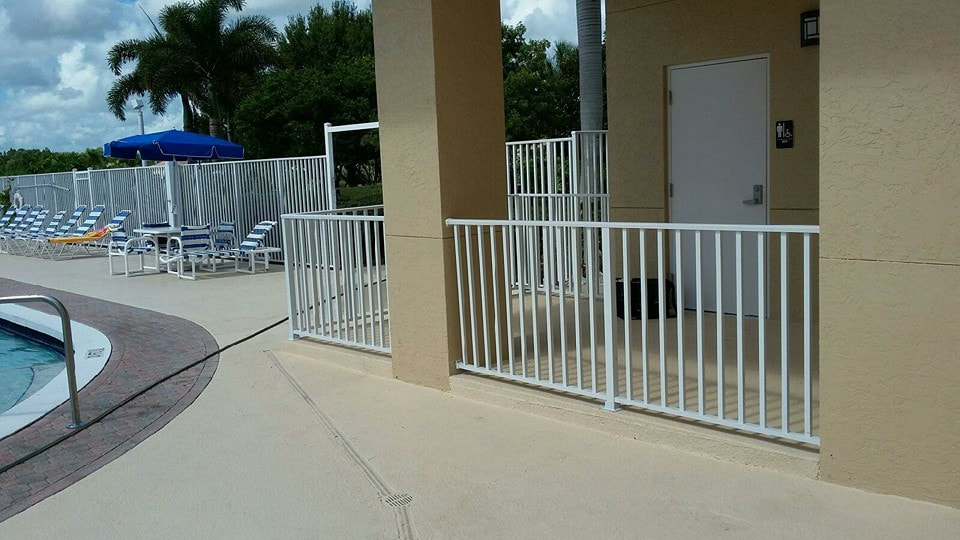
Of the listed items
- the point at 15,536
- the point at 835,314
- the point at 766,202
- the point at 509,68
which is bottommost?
the point at 15,536

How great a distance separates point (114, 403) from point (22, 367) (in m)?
3.42

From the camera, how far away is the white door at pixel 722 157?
23.4 ft

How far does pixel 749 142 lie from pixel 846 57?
3.60 meters

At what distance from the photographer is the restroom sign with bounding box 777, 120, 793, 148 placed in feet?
22.6

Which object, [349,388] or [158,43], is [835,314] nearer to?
[349,388]

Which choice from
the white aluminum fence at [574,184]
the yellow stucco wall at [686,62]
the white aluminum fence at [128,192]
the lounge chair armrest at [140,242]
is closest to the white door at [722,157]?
the yellow stucco wall at [686,62]

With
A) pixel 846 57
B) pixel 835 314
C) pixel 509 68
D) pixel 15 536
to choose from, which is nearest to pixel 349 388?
pixel 15 536

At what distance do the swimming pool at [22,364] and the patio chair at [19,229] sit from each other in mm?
9862

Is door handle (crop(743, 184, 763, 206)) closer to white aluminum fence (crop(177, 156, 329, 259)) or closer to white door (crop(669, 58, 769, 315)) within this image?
white door (crop(669, 58, 769, 315))

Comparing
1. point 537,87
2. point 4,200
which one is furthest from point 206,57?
point 537,87

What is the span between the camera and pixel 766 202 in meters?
7.13

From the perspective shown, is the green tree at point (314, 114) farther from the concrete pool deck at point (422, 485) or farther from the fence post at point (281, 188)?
the concrete pool deck at point (422, 485)

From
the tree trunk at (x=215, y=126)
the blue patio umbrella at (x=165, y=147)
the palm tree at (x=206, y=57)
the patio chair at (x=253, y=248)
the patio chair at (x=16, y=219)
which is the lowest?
the patio chair at (x=253, y=248)

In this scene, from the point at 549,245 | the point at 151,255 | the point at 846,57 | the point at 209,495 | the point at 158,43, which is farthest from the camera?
the point at 158,43
